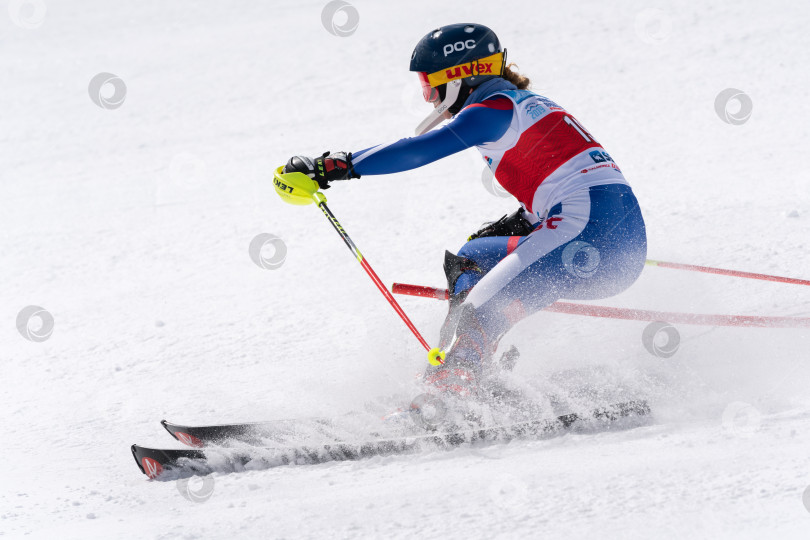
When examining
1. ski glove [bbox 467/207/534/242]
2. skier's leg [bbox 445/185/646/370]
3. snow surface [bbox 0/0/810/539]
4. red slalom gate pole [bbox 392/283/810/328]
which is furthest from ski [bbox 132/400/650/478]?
ski glove [bbox 467/207/534/242]

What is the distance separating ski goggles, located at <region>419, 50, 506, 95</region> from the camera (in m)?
3.79

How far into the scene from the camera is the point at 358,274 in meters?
6.09

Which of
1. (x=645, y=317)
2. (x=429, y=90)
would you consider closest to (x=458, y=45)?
(x=429, y=90)

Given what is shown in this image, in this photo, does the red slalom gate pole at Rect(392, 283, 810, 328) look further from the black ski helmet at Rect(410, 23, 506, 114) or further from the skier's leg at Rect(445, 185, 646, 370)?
the black ski helmet at Rect(410, 23, 506, 114)

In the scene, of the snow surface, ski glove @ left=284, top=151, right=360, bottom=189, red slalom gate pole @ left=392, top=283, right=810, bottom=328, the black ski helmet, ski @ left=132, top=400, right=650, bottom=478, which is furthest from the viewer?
red slalom gate pole @ left=392, top=283, right=810, bottom=328

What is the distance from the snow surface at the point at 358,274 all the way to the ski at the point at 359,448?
0.06m

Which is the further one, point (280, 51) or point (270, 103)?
point (280, 51)

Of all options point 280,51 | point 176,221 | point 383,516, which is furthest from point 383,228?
point 280,51

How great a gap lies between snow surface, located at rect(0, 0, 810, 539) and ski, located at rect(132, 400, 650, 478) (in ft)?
0.21

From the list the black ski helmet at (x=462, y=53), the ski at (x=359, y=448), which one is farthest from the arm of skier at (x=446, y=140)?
the ski at (x=359, y=448)

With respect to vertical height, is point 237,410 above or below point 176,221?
below

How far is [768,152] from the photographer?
7355 mm

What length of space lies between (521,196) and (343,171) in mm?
834

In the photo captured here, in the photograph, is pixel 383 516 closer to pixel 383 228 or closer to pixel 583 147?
pixel 583 147
